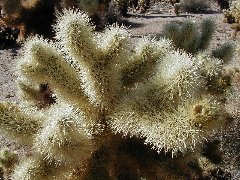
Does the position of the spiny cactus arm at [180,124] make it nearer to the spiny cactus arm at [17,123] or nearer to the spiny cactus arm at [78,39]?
the spiny cactus arm at [78,39]

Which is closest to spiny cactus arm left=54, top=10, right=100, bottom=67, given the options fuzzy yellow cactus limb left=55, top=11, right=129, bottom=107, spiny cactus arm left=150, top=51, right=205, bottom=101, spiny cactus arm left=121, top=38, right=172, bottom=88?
fuzzy yellow cactus limb left=55, top=11, right=129, bottom=107

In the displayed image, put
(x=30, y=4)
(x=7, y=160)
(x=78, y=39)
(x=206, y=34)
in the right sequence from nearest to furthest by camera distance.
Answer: (x=78, y=39)
(x=7, y=160)
(x=206, y=34)
(x=30, y=4)

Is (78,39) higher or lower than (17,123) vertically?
higher

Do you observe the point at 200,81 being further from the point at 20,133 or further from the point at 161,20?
the point at 161,20

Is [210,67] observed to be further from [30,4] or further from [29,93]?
[30,4]

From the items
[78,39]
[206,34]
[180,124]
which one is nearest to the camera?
[180,124]

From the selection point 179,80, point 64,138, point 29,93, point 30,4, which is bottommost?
point 29,93

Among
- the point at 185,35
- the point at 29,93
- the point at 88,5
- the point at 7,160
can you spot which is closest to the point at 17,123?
the point at 7,160

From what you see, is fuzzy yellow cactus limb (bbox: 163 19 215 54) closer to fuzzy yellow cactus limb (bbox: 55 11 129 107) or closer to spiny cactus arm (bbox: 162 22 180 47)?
spiny cactus arm (bbox: 162 22 180 47)

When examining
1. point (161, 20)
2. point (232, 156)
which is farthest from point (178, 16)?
point (232, 156)
